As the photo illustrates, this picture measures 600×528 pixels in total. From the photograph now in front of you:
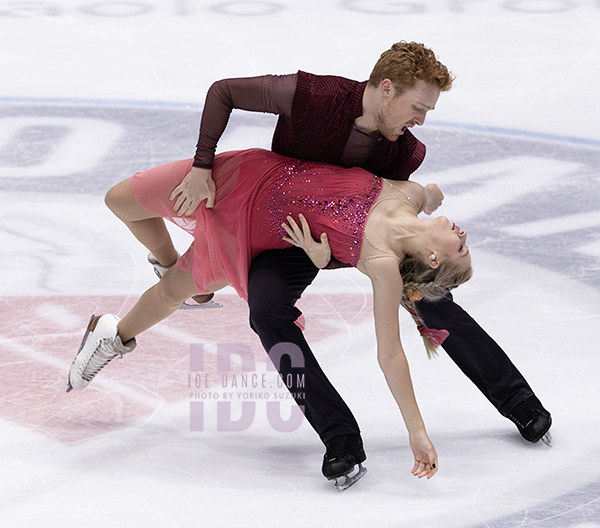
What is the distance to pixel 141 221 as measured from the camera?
3.08m

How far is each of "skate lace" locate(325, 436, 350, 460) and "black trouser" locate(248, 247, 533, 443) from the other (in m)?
0.02

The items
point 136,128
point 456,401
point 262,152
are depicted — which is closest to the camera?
point 262,152

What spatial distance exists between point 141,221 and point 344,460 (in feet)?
3.46

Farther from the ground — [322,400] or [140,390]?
[322,400]

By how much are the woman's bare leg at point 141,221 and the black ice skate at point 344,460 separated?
94 cm

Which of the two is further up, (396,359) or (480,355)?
(396,359)

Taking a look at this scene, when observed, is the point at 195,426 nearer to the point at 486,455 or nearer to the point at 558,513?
the point at 486,455

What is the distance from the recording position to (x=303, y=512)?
8.23ft

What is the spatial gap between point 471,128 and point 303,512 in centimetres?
315

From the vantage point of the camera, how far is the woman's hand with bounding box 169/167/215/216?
280 cm

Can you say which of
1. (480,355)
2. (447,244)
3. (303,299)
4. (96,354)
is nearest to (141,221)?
(96,354)

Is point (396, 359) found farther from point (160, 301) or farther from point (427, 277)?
point (160, 301)

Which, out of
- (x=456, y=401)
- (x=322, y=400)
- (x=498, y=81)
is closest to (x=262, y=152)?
(x=322, y=400)

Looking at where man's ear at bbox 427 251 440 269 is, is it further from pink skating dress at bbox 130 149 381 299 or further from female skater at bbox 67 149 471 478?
pink skating dress at bbox 130 149 381 299
